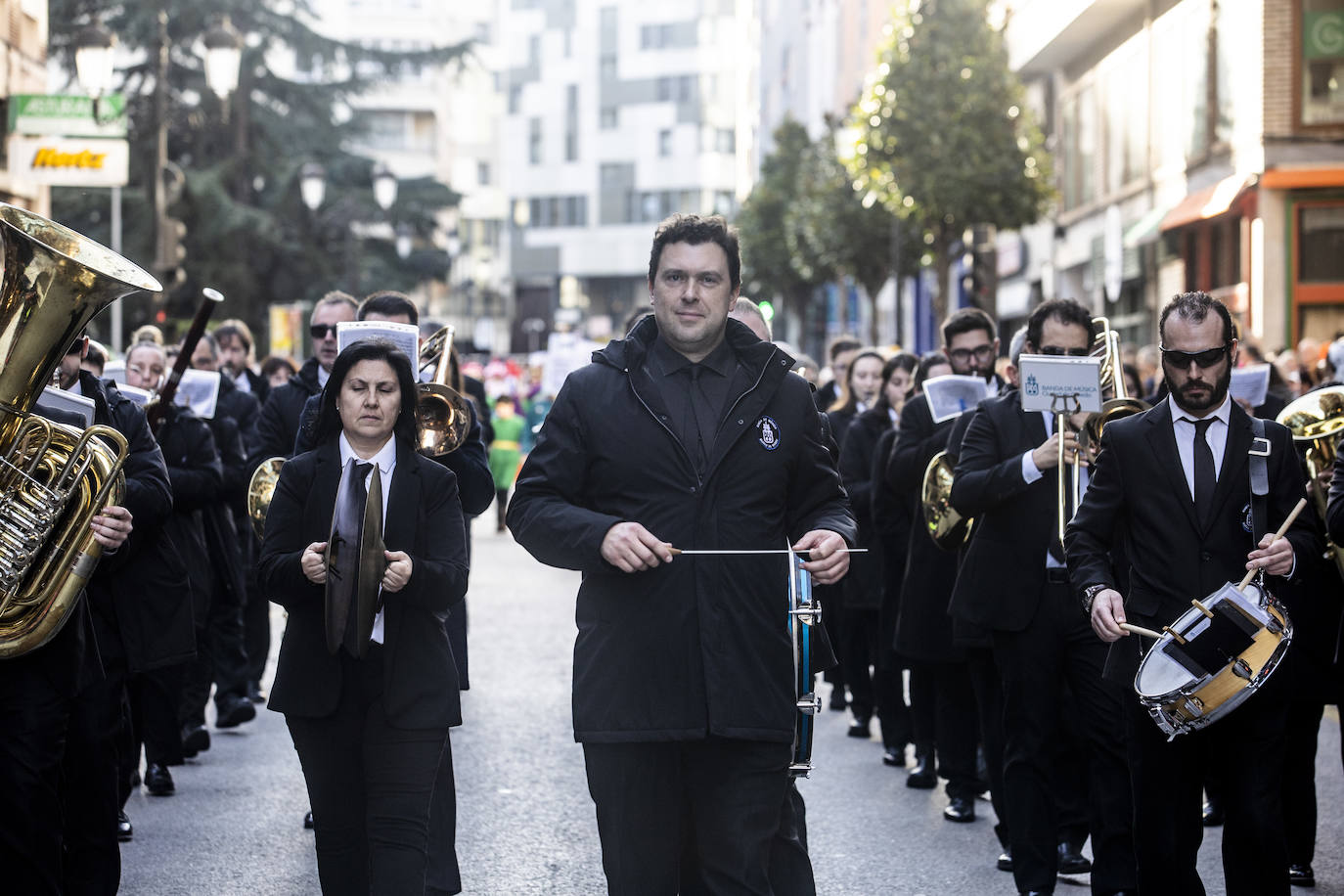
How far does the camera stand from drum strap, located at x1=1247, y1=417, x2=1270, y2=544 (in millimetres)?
6000

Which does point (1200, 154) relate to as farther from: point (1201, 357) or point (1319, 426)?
point (1201, 357)

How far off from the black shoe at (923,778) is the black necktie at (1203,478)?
3.97 metres

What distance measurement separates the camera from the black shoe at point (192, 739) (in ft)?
33.9

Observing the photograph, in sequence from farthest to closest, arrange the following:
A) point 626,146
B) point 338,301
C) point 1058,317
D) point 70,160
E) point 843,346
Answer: point 626,146 < point 70,160 < point 843,346 < point 338,301 < point 1058,317

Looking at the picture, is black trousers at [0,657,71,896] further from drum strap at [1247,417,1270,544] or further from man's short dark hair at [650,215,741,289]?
drum strap at [1247,417,1270,544]

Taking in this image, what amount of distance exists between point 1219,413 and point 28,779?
11.8 ft

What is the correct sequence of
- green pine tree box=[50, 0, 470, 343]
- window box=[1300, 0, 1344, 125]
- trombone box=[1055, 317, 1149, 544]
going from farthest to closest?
green pine tree box=[50, 0, 470, 343], window box=[1300, 0, 1344, 125], trombone box=[1055, 317, 1149, 544]

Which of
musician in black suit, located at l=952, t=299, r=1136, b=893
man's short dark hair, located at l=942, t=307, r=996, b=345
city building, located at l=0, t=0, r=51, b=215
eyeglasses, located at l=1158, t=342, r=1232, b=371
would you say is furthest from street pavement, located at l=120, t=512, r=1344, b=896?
city building, located at l=0, t=0, r=51, b=215

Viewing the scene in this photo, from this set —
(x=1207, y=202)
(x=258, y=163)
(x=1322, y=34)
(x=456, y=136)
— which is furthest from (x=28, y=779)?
(x=456, y=136)

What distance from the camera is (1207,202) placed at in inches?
957

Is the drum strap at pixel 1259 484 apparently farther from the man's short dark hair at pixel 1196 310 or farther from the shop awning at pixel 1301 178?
the shop awning at pixel 1301 178

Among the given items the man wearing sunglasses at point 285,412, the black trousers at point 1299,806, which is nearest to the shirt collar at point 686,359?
the man wearing sunglasses at point 285,412

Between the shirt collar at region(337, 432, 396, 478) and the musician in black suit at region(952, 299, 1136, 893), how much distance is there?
2.28 m

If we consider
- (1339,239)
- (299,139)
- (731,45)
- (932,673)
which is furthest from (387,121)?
(932,673)
